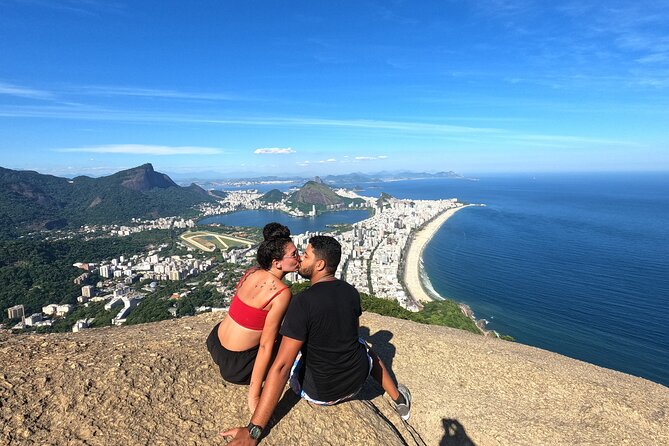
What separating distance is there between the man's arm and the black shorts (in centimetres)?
48

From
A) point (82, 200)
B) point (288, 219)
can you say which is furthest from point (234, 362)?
point (82, 200)

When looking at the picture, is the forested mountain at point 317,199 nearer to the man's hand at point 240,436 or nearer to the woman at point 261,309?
the woman at point 261,309

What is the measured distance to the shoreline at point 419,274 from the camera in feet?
84.1

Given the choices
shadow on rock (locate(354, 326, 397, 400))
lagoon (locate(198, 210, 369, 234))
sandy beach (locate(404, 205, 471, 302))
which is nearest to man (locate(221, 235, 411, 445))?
shadow on rock (locate(354, 326, 397, 400))

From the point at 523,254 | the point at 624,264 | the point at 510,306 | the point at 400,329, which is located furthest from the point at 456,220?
the point at 400,329

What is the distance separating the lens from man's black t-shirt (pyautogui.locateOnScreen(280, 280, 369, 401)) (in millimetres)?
Answer: 2744

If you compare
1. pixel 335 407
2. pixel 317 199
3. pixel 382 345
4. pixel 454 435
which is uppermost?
pixel 335 407

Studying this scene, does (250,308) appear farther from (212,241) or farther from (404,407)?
(212,241)

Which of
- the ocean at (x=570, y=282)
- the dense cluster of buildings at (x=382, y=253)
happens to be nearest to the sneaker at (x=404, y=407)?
the dense cluster of buildings at (x=382, y=253)

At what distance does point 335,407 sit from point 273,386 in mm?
858

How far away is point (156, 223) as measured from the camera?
79750 millimetres

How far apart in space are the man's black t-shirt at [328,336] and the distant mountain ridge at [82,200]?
83.2 meters

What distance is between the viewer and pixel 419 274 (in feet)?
125

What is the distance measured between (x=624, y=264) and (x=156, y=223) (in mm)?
84765
